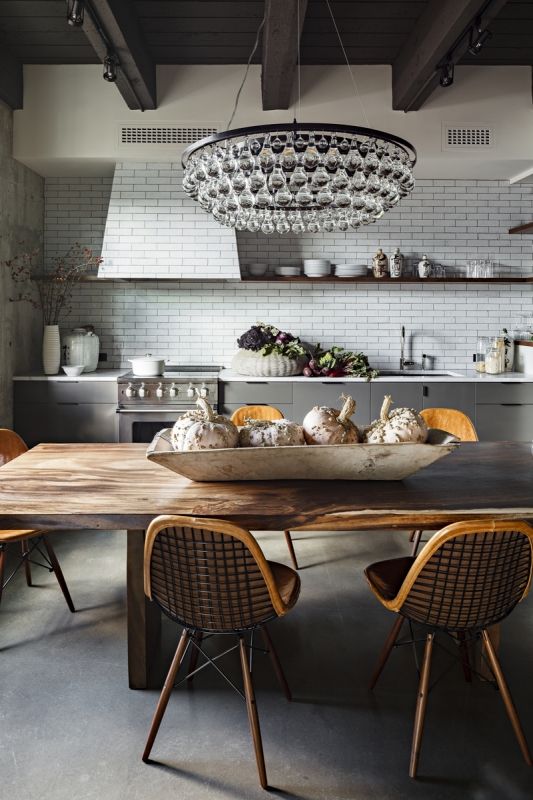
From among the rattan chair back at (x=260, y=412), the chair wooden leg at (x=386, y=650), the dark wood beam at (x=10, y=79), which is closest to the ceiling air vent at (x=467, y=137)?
the rattan chair back at (x=260, y=412)

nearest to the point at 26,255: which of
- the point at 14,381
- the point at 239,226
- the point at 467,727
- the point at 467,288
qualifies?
the point at 14,381

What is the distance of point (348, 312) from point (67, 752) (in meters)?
4.58

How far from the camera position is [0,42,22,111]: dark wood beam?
16.2 ft

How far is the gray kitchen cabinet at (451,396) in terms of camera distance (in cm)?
552

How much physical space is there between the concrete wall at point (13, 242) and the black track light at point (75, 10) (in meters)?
1.84

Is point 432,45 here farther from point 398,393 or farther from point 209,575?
point 209,575

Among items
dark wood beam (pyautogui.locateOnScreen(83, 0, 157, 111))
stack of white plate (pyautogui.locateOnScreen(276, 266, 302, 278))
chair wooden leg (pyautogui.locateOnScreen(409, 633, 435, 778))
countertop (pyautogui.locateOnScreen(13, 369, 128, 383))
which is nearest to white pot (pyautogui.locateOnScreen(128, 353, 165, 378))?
countertop (pyautogui.locateOnScreen(13, 369, 128, 383))

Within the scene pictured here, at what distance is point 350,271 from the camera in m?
5.84

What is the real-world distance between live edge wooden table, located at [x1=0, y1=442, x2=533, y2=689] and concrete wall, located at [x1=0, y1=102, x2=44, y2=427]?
2.39m

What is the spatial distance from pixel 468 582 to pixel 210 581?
0.79 metres

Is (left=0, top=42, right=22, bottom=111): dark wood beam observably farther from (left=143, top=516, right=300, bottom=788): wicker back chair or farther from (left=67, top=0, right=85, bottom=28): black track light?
(left=143, top=516, right=300, bottom=788): wicker back chair

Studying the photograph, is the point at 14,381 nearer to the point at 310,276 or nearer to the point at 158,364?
the point at 158,364

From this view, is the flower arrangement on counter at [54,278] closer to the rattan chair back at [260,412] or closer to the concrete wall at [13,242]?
the concrete wall at [13,242]

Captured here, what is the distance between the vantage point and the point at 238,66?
17.4 ft
